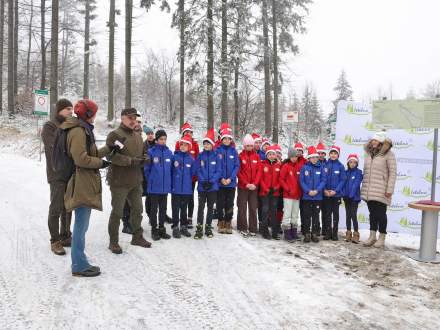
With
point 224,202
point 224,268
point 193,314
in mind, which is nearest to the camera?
point 193,314

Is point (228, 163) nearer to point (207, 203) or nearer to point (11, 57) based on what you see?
point (207, 203)

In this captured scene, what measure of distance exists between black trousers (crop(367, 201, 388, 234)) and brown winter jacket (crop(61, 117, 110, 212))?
5.36m

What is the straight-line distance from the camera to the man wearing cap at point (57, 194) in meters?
5.21

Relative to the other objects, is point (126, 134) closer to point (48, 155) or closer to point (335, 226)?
point (48, 155)

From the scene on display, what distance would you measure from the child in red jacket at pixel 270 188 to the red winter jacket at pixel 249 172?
102 millimetres

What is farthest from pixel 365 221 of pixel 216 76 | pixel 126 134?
pixel 216 76

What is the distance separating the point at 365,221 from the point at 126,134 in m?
6.01

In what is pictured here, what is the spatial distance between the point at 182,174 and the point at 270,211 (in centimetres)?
206

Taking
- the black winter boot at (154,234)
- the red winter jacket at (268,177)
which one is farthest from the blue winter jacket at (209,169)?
the black winter boot at (154,234)

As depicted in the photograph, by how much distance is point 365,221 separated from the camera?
876 cm

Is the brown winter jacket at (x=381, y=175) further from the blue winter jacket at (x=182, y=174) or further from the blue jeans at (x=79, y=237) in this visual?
the blue jeans at (x=79, y=237)

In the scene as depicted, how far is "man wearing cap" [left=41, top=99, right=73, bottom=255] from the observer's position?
521 centimetres

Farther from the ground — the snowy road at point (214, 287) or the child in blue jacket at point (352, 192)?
the child in blue jacket at point (352, 192)

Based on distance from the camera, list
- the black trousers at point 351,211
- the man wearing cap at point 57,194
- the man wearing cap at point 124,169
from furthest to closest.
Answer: the black trousers at point 351,211 < the man wearing cap at point 124,169 < the man wearing cap at point 57,194
